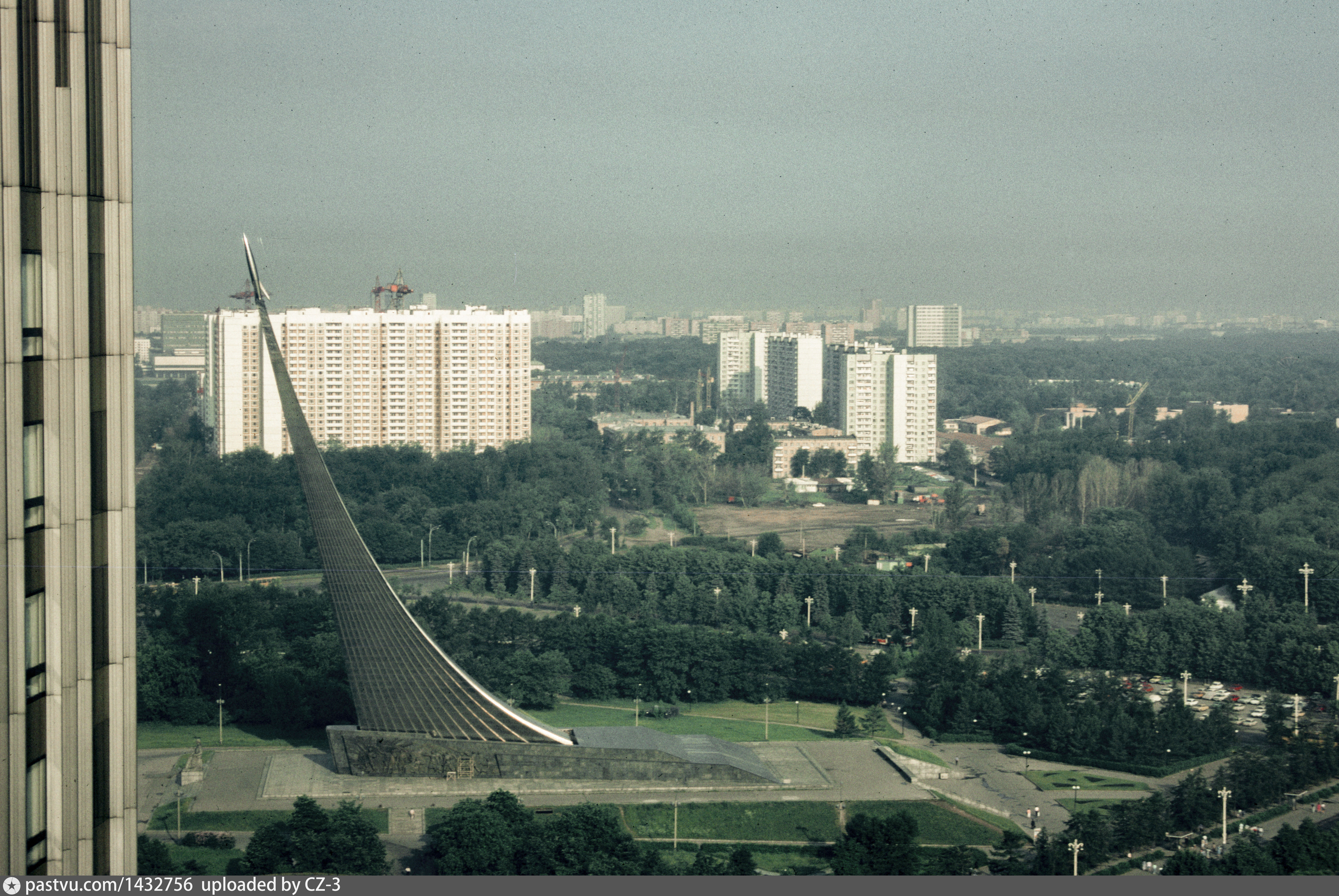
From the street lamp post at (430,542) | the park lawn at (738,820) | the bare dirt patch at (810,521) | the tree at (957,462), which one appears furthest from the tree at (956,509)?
the park lawn at (738,820)

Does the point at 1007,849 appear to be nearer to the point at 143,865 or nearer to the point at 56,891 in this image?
the point at 143,865

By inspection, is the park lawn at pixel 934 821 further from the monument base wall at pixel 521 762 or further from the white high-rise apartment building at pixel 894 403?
the white high-rise apartment building at pixel 894 403

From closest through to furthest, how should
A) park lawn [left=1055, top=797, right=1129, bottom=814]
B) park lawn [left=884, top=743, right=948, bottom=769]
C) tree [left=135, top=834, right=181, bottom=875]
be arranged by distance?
tree [left=135, top=834, right=181, bottom=875] < park lawn [left=1055, top=797, right=1129, bottom=814] < park lawn [left=884, top=743, right=948, bottom=769]

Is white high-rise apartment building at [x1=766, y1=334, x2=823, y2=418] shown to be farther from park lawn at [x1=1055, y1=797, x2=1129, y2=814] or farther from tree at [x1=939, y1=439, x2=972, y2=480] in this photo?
park lawn at [x1=1055, y1=797, x2=1129, y2=814]

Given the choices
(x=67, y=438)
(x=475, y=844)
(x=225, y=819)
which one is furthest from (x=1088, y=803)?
(x=67, y=438)

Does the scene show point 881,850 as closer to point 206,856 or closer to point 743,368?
point 206,856

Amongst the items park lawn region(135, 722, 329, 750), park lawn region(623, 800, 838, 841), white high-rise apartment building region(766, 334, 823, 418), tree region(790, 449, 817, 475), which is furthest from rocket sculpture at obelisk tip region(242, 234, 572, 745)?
white high-rise apartment building region(766, 334, 823, 418)
